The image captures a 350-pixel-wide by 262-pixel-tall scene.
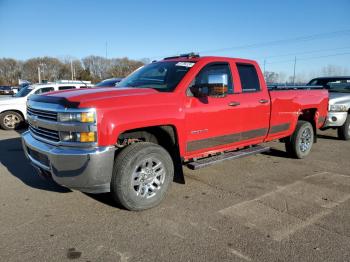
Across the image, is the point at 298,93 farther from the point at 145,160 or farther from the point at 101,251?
the point at 101,251

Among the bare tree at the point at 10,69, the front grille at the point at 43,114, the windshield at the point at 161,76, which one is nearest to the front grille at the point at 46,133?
the front grille at the point at 43,114

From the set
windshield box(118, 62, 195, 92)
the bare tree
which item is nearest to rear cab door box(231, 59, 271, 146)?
windshield box(118, 62, 195, 92)

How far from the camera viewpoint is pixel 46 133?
372 centimetres

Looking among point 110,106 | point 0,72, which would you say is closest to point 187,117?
point 110,106

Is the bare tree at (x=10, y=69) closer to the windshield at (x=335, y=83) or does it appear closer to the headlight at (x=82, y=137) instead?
the windshield at (x=335, y=83)

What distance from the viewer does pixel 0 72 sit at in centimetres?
8919

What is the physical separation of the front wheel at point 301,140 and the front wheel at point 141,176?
3.43 metres

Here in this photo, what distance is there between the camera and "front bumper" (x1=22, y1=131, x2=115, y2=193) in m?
3.31

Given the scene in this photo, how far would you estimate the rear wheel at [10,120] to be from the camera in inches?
410

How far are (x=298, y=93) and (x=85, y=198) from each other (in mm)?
4481

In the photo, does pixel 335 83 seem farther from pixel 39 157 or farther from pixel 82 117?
pixel 39 157

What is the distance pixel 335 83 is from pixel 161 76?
7.85m

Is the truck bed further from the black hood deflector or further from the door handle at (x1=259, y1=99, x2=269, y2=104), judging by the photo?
the black hood deflector

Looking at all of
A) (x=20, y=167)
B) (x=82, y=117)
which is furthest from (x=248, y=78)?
(x=20, y=167)
